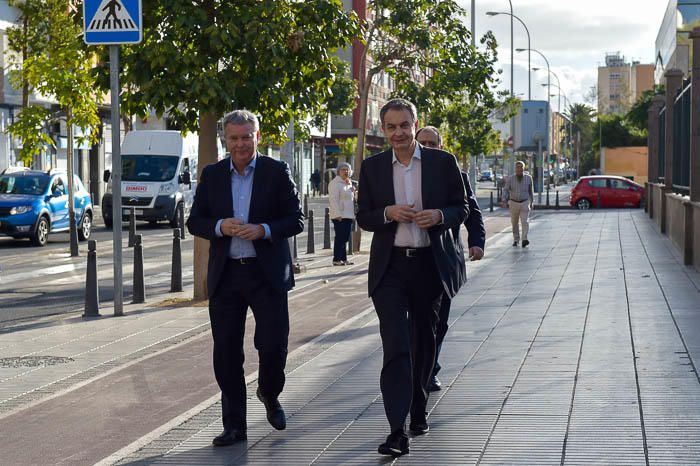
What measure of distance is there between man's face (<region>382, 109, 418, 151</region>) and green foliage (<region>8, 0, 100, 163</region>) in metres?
18.0

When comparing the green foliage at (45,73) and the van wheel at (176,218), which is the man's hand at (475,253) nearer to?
the green foliage at (45,73)

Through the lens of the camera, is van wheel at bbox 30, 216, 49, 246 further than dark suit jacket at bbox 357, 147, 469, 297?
Yes

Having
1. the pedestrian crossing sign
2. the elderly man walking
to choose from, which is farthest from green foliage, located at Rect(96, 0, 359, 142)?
the elderly man walking

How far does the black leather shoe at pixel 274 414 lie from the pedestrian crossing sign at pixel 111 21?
7.00m

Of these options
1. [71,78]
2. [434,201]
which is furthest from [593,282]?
[71,78]

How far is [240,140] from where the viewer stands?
23.0 ft

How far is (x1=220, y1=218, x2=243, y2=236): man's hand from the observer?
6926 mm

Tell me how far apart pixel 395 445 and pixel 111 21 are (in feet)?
26.9

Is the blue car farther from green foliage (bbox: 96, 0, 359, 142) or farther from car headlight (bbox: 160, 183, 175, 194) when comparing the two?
green foliage (bbox: 96, 0, 359, 142)

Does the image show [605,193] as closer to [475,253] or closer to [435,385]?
[435,385]

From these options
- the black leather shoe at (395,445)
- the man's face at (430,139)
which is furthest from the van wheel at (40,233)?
the black leather shoe at (395,445)

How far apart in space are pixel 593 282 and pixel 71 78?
12321 millimetres

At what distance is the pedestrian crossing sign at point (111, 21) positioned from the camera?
13.5 metres

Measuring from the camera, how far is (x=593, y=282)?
17188 millimetres
